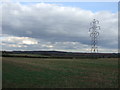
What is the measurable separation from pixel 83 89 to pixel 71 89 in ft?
3.71

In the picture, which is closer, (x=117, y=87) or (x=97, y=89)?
(x=97, y=89)

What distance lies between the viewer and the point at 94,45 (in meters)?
62.4

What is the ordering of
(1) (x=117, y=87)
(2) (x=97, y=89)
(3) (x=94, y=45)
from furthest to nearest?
(3) (x=94, y=45)
(1) (x=117, y=87)
(2) (x=97, y=89)

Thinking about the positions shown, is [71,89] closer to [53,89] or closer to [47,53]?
[53,89]

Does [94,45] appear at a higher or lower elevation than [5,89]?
higher

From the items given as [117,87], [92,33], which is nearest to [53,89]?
[117,87]

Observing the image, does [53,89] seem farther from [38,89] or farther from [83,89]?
[83,89]

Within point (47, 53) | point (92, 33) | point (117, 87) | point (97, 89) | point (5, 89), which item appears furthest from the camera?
point (47, 53)

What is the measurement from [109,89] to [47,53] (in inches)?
5190

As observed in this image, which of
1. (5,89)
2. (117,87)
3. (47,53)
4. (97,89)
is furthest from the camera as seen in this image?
(47,53)

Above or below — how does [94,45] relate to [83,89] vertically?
above

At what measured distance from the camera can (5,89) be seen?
2212cm

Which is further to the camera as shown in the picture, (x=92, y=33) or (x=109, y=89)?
(x=92, y=33)

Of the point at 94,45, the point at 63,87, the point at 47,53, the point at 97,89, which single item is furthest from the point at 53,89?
the point at 47,53
